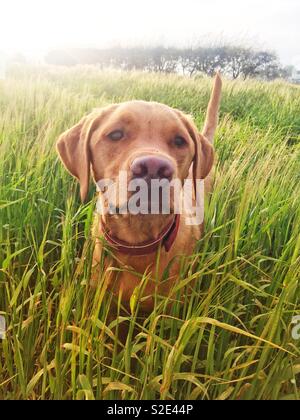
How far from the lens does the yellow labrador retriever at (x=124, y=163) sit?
210 centimetres

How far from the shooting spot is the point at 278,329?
1.76 meters

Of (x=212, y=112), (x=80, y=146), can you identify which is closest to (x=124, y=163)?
(x=80, y=146)

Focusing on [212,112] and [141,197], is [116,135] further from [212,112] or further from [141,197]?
[212,112]

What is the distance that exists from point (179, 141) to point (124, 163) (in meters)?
0.36

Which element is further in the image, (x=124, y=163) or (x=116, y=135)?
(x=116, y=135)

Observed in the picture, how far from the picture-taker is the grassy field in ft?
5.53

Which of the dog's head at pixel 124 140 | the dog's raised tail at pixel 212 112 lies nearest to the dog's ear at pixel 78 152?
the dog's head at pixel 124 140

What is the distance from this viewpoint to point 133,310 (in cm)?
182

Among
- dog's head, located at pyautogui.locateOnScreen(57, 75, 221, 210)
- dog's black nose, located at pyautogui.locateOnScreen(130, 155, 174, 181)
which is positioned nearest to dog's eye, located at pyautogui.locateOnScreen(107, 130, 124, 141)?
dog's head, located at pyautogui.locateOnScreen(57, 75, 221, 210)

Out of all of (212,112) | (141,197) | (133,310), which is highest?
(212,112)

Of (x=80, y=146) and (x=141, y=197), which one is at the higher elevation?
(x=80, y=146)

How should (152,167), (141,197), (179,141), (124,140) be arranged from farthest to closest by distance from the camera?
(179,141)
(124,140)
(141,197)
(152,167)
